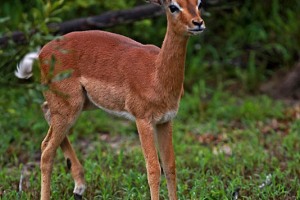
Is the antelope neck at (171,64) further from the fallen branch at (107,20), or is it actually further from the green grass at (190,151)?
the fallen branch at (107,20)

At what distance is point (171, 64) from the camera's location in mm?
4941

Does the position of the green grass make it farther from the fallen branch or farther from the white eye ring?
the white eye ring

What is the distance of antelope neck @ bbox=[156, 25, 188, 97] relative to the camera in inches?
193

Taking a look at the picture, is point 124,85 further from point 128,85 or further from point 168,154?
point 168,154

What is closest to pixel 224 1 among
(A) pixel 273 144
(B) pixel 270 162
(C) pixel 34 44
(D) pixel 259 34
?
(D) pixel 259 34

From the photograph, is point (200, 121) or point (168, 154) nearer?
point (168, 154)

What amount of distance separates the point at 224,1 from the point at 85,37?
3729 mm

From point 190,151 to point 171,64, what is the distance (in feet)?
8.04

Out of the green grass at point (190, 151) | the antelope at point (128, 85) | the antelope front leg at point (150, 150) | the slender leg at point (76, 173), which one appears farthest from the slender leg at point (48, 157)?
the antelope front leg at point (150, 150)

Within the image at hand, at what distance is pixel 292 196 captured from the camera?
5855 mm

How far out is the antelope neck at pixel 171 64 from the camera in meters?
4.89

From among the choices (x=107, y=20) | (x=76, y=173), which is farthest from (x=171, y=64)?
(x=107, y=20)

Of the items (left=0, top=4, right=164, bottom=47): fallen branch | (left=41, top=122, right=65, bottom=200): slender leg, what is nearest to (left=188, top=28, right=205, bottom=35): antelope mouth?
(left=41, top=122, right=65, bottom=200): slender leg

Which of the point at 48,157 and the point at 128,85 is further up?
the point at 128,85
